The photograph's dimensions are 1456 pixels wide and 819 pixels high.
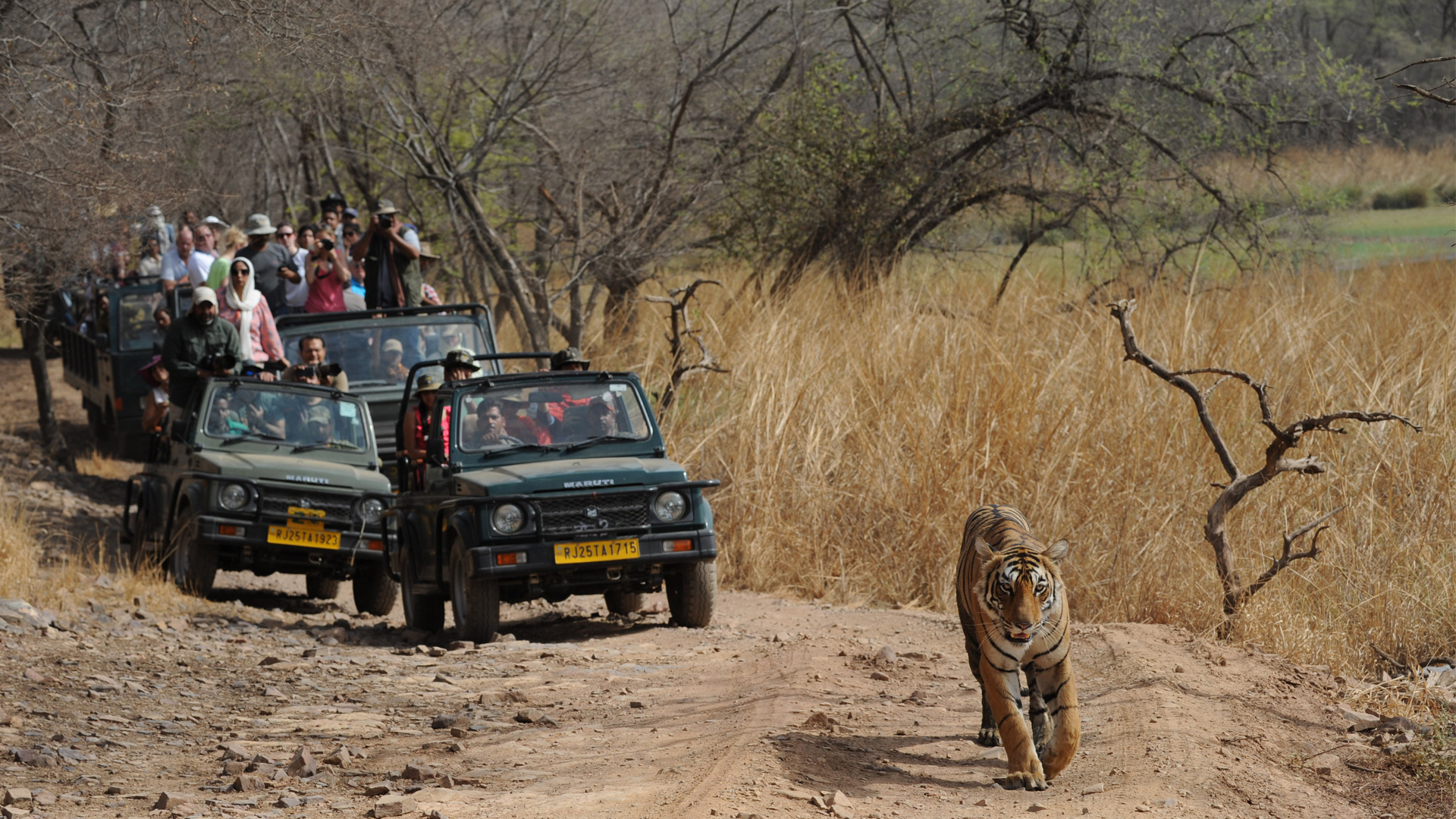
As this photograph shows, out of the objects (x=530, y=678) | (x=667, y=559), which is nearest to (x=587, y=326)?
(x=667, y=559)

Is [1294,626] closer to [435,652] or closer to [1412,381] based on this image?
[1412,381]

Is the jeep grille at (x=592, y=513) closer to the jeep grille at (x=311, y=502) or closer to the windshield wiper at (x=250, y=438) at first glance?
the jeep grille at (x=311, y=502)

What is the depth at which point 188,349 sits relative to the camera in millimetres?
11891

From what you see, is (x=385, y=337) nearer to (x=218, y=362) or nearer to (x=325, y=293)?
(x=325, y=293)

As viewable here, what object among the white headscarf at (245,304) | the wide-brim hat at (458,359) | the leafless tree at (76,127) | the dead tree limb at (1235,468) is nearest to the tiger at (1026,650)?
the dead tree limb at (1235,468)

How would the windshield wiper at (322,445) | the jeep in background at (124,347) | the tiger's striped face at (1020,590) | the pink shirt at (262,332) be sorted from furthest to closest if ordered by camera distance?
the jeep in background at (124,347)
the pink shirt at (262,332)
the windshield wiper at (322,445)
the tiger's striped face at (1020,590)

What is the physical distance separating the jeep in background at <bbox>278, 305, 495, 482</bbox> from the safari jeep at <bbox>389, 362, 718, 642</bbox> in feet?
9.67

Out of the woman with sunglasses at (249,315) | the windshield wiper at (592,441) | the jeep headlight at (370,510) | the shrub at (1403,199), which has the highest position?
the shrub at (1403,199)

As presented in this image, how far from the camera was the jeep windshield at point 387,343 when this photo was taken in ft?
42.5

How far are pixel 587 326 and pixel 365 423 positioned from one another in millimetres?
6269

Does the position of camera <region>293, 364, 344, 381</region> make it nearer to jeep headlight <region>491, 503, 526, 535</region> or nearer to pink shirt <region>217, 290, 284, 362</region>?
pink shirt <region>217, 290, 284, 362</region>

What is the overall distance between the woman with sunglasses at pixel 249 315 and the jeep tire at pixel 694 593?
181 inches

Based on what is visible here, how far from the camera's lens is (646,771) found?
222 inches

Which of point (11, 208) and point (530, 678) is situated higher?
point (11, 208)
